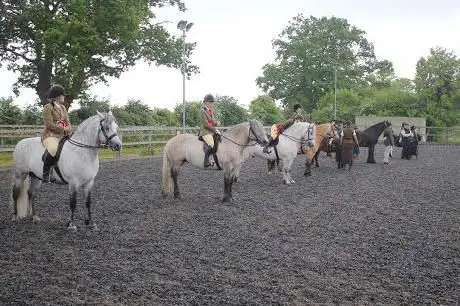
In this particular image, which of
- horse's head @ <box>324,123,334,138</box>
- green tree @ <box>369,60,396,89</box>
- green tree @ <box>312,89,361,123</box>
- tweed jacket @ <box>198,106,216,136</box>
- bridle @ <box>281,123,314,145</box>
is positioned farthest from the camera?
green tree @ <box>369,60,396,89</box>

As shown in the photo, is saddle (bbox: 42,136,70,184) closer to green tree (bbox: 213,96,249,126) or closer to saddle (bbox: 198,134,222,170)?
saddle (bbox: 198,134,222,170)

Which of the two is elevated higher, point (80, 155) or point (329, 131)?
point (329, 131)

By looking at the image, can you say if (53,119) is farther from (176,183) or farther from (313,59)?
(313,59)

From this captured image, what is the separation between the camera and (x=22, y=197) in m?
8.27

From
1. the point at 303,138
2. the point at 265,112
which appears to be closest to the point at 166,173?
the point at 303,138

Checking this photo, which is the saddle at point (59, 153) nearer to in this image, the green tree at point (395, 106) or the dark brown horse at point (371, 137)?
the dark brown horse at point (371, 137)

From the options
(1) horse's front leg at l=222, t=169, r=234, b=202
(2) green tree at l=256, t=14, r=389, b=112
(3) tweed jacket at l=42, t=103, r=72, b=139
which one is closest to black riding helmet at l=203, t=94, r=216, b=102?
(1) horse's front leg at l=222, t=169, r=234, b=202

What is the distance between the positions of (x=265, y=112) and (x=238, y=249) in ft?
124

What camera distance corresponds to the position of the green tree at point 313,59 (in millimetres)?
56781

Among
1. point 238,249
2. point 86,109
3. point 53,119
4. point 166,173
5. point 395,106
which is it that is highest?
point 395,106

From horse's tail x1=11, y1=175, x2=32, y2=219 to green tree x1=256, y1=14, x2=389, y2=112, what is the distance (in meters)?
50.7

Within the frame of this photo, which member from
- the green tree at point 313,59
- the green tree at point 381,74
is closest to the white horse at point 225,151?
the green tree at point 313,59

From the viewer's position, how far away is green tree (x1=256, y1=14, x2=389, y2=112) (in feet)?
186

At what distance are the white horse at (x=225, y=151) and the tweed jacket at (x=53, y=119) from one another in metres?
3.13
